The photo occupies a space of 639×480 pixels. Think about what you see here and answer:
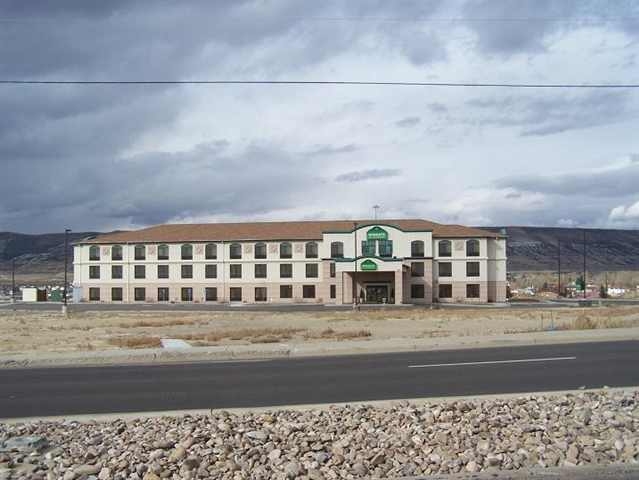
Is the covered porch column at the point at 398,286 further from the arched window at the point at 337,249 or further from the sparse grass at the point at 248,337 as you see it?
the sparse grass at the point at 248,337

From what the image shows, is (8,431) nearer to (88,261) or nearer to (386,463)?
(386,463)

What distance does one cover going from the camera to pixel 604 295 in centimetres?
8569

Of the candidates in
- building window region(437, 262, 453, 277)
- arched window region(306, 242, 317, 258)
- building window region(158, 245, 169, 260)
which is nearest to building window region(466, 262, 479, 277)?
building window region(437, 262, 453, 277)

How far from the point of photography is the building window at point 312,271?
77062 millimetres

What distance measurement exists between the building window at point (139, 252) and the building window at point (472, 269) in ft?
126

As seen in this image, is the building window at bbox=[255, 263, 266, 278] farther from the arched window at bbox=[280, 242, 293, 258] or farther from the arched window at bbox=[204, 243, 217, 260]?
the arched window at bbox=[204, 243, 217, 260]

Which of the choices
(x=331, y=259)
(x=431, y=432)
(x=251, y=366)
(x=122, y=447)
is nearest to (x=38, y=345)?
(x=251, y=366)

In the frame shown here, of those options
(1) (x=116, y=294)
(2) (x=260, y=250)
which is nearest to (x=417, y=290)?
(2) (x=260, y=250)

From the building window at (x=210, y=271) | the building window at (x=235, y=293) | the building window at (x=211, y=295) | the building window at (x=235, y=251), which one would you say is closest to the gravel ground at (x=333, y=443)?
the building window at (x=235, y=293)

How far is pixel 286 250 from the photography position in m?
78.1

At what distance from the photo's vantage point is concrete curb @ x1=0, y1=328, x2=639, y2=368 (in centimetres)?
1831

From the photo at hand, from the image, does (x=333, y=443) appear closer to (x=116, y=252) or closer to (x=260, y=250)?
(x=260, y=250)

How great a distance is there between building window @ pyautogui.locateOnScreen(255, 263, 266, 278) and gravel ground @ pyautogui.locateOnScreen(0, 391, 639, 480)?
69668mm

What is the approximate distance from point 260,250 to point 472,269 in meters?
24.5
